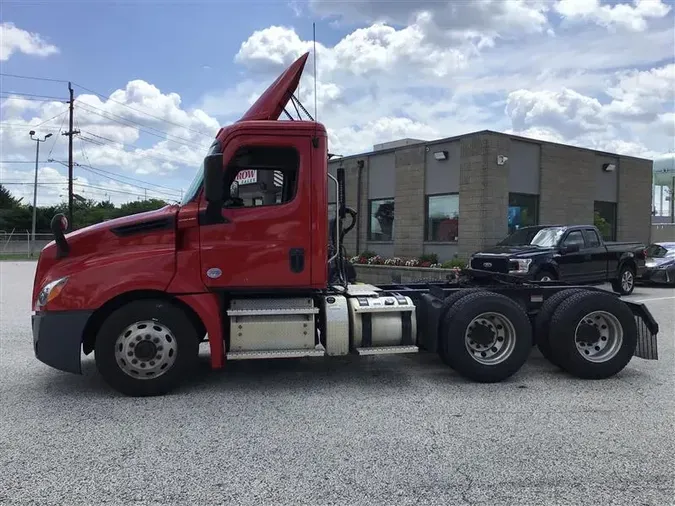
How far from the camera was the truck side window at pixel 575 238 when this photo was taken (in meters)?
13.2

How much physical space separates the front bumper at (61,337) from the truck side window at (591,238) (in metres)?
12.1

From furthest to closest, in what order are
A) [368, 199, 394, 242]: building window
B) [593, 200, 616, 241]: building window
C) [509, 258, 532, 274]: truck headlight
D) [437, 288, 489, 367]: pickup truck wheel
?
[593, 200, 616, 241]: building window → [368, 199, 394, 242]: building window → [509, 258, 532, 274]: truck headlight → [437, 288, 489, 367]: pickup truck wheel

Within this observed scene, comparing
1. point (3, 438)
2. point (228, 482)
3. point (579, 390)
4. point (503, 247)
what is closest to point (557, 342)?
point (579, 390)

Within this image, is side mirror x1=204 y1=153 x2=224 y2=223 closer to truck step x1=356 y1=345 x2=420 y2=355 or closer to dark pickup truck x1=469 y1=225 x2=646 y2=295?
truck step x1=356 y1=345 x2=420 y2=355

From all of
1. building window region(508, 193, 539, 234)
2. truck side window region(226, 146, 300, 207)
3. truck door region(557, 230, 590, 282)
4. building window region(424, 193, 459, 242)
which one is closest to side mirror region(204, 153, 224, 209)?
truck side window region(226, 146, 300, 207)

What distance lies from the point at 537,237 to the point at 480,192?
3.82m

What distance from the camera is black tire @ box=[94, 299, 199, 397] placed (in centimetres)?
537

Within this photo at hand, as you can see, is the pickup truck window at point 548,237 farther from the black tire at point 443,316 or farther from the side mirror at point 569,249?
the black tire at point 443,316

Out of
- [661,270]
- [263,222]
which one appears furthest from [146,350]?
[661,270]

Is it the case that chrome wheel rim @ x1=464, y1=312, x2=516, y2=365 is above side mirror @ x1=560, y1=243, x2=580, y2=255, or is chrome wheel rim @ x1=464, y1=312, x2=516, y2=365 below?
below

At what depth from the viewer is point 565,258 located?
12.9 meters

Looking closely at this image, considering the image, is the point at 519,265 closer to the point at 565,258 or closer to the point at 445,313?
the point at 565,258

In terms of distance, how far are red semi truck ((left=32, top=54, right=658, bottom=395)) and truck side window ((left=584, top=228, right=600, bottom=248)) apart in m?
7.93

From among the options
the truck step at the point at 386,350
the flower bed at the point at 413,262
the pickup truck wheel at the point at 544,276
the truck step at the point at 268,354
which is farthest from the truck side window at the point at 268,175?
the flower bed at the point at 413,262
